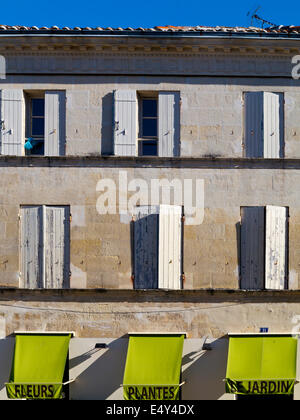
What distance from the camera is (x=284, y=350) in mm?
14242

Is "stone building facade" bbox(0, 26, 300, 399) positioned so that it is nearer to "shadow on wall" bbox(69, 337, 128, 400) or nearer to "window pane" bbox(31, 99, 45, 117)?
"shadow on wall" bbox(69, 337, 128, 400)

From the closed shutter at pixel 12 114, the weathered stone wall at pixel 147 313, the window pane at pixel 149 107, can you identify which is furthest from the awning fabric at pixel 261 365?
the closed shutter at pixel 12 114

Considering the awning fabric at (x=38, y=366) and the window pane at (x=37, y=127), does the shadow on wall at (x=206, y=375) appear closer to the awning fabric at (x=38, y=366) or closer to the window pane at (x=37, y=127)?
the awning fabric at (x=38, y=366)

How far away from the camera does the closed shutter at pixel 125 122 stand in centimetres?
1509

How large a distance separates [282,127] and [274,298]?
14.5 feet

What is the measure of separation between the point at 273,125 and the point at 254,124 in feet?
1.62

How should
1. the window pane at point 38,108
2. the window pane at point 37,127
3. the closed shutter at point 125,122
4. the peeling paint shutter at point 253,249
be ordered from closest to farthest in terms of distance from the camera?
the peeling paint shutter at point 253,249 → the closed shutter at point 125,122 → the window pane at point 37,127 → the window pane at point 38,108

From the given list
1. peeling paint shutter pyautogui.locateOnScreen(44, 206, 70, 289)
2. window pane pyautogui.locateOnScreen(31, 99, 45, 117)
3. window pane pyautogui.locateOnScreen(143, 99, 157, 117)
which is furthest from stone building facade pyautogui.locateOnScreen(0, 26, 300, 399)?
window pane pyautogui.locateOnScreen(143, 99, 157, 117)

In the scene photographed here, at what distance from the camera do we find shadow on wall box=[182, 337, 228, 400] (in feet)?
47.8

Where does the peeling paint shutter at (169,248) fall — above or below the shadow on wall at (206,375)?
above

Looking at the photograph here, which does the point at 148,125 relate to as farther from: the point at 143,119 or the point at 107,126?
the point at 107,126

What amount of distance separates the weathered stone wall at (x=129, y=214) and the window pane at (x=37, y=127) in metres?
0.93

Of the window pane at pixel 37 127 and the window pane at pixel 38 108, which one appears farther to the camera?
the window pane at pixel 38 108

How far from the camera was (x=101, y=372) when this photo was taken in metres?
14.6
